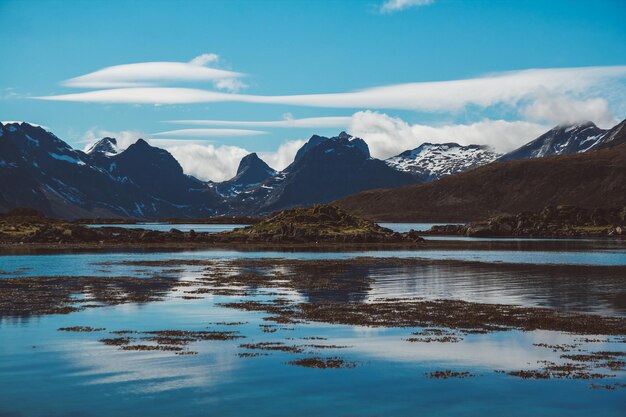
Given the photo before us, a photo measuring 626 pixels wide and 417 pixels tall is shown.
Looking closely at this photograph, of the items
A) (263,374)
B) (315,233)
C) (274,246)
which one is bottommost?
(263,374)

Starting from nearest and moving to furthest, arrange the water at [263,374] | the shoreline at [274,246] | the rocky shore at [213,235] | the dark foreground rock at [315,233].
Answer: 1. the water at [263,374]
2. the shoreline at [274,246]
3. the rocky shore at [213,235]
4. the dark foreground rock at [315,233]

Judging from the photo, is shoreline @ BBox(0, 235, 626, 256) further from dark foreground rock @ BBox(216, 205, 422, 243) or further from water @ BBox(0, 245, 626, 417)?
water @ BBox(0, 245, 626, 417)

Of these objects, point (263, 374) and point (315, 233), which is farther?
point (315, 233)

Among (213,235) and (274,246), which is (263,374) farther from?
(213,235)

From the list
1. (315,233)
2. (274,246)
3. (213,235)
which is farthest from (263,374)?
(213,235)

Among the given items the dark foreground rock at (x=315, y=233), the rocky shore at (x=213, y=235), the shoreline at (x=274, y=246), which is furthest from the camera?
the dark foreground rock at (x=315, y=233)

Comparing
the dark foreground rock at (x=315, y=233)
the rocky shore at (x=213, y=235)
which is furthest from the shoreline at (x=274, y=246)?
the dark foreground rock at (x=315, y=233)

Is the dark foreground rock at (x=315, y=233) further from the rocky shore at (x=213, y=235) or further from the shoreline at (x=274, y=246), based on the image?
the shoreline at (x=274, y=246)

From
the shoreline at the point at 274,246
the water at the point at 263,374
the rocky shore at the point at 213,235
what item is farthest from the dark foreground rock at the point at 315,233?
the water at the point at 263,374

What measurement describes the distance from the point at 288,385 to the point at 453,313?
953 inches

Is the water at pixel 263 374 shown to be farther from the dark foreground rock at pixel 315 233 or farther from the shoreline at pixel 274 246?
the dark foreground rock at pixel 315 233

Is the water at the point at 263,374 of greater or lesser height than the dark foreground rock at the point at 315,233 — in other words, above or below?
below

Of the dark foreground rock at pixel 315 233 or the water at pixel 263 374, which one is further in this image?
the dark foreground rock at pixel 315 233

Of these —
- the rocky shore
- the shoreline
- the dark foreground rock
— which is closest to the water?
the shoreline
